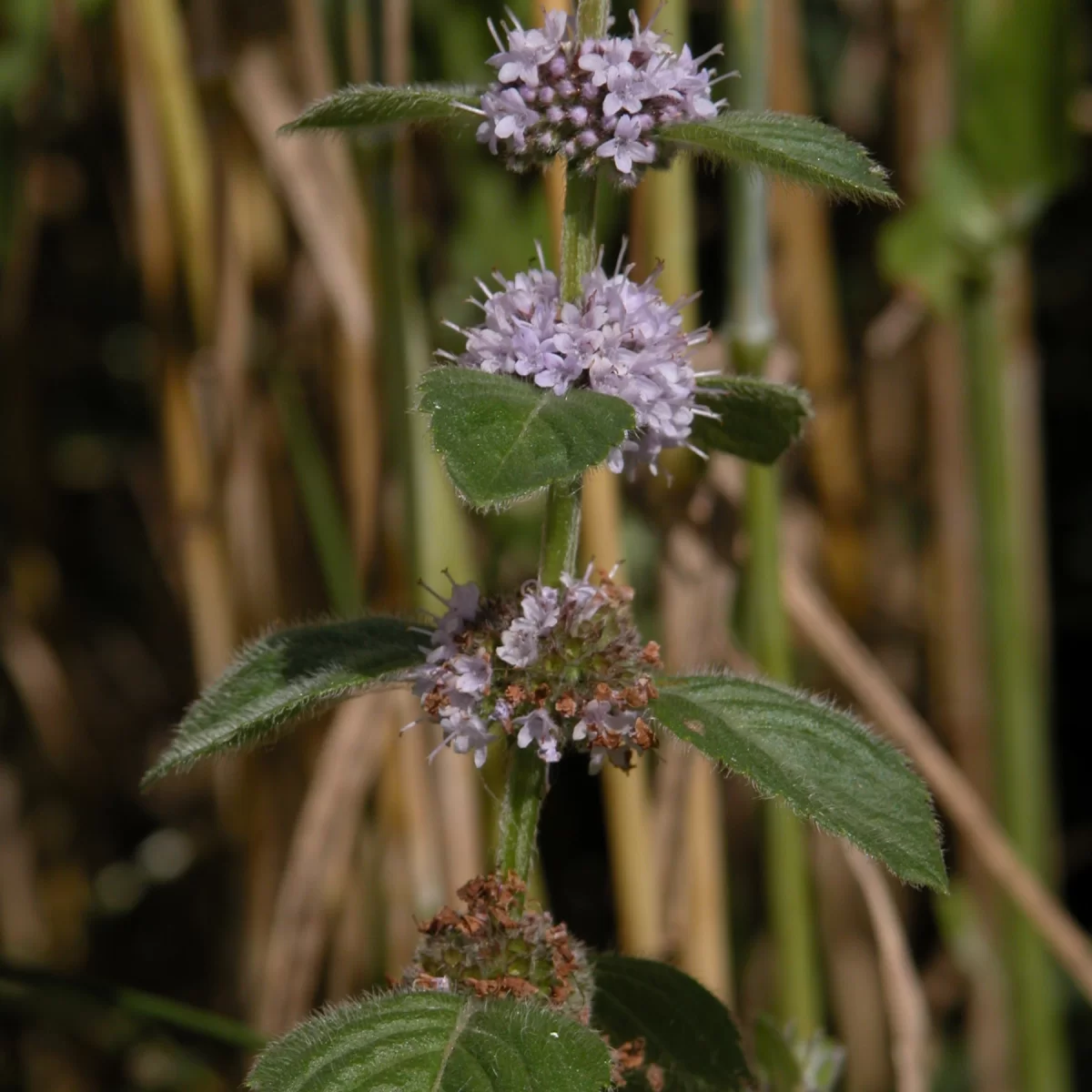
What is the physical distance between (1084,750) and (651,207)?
51.4 inches

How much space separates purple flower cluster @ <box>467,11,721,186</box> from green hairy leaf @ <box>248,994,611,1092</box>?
0.38 metres

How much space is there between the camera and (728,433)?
2.43 feet

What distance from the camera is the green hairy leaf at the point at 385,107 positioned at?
0.61m

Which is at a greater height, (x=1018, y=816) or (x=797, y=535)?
(x=797, y=535)

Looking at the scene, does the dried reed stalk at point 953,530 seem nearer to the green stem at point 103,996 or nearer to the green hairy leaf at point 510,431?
the green stem at point 103,996

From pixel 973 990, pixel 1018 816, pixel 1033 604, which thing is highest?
pixel 1033 604

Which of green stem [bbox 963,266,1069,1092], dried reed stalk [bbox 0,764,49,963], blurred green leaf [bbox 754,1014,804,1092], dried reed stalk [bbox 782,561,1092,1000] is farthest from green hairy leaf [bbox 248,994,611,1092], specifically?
dried reed stalk [bbox 0,764,49,963]

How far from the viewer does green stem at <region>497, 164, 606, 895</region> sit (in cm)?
64

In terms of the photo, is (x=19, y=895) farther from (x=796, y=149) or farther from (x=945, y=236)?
(x=796, y=149)

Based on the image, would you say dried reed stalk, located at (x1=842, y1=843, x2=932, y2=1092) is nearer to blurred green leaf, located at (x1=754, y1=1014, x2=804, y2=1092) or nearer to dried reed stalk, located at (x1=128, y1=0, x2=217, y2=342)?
blurred green leaf, located at (x1=754, y1=1014, x2=804, y2=1092)

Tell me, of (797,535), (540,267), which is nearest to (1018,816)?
(797,535)

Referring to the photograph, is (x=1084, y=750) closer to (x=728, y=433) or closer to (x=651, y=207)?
(x=651, y=207)

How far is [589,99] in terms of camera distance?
618 mm

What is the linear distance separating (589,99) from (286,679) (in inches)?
12.1
